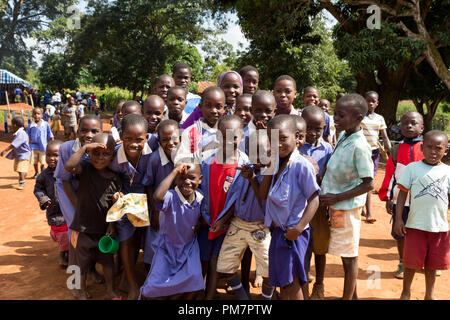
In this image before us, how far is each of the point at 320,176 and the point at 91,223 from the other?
2.08 meters

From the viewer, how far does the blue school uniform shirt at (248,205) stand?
2.93 metres

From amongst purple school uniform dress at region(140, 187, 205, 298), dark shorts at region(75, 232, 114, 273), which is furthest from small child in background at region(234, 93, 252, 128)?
dark shorts at region(75, 232, 114, 273)

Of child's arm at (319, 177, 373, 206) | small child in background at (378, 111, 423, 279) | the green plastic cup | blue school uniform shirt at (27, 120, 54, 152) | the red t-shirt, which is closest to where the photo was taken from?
A: child's arm at (319, 177, 373, 206)

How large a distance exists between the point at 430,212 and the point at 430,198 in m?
0.12

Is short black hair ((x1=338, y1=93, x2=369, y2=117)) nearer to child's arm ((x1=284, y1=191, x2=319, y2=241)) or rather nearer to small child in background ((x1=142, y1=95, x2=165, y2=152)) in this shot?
child's arm ((x1=284, y1=191, x2=319, y2=241))

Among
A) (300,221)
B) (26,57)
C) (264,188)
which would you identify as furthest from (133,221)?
(26,57)

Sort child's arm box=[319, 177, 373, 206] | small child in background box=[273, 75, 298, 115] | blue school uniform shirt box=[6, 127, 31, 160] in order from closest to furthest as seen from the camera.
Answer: child's arm box=[319, 177, 373, 206] → small child in background box=[273, 75, 298, 115] → blue school uniform shirt box=[6, 127, 31, 160]

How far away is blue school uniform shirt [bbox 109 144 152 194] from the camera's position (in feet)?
10.7

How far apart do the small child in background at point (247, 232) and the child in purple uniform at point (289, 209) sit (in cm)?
20

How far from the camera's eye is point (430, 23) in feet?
43.4

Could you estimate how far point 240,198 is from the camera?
3.00 metres

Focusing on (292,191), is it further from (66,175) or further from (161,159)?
(66,175)

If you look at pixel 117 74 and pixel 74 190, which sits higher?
pixel 117 74

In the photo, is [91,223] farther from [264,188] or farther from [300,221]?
[300,221]
